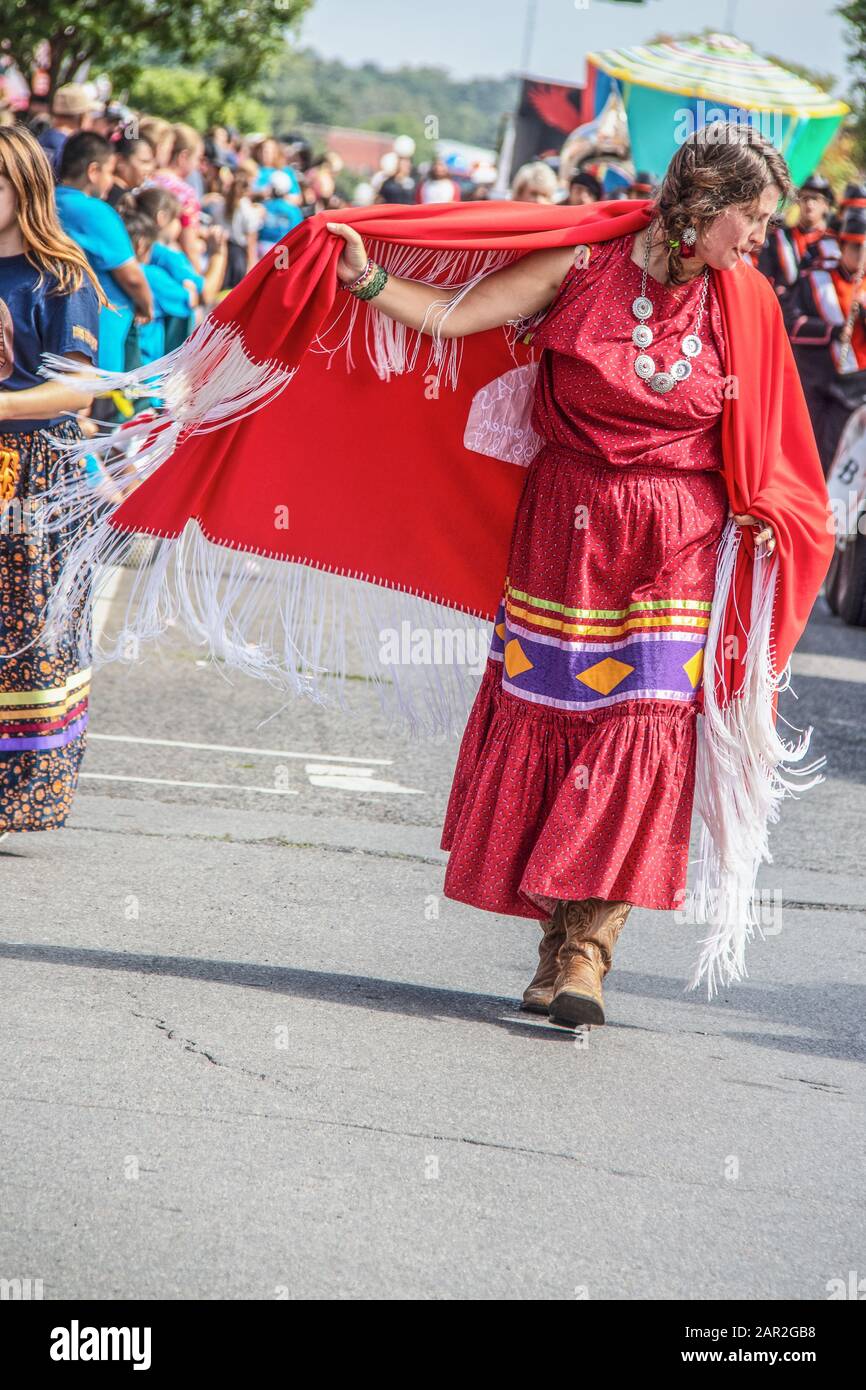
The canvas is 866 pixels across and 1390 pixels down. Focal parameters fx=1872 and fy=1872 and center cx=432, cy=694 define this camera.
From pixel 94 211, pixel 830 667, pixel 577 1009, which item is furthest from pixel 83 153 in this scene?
pixel 577 1009

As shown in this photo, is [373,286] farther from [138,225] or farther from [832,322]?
[832,322]

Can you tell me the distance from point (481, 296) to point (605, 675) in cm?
100

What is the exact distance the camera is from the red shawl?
4586 mm

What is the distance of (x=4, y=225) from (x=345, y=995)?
2.41 metres

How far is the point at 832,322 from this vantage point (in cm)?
1232

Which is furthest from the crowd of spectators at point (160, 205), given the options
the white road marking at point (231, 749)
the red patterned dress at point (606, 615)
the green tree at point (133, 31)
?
the green tree at point (133, 31)

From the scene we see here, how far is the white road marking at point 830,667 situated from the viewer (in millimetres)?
10242

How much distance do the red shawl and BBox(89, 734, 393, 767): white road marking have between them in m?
2.23

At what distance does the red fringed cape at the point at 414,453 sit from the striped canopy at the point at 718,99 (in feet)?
41.2

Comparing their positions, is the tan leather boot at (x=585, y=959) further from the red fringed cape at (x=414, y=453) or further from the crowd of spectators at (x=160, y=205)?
the crowd of spectators at (x=160, y=205)

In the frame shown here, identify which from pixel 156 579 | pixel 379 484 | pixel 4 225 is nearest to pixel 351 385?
pixel 379 484

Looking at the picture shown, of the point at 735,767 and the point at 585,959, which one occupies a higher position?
the point at 735,767

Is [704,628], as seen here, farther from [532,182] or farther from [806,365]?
[806,365]
